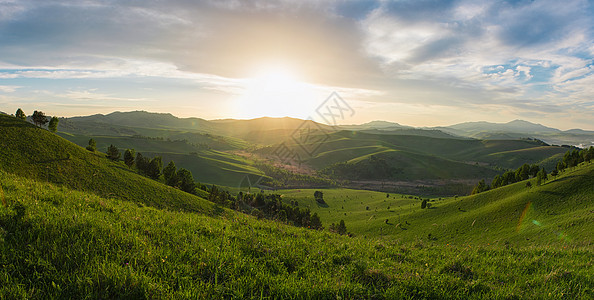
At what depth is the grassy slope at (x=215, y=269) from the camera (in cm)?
395

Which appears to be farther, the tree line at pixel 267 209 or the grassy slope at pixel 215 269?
the tree line at pixel 267 209

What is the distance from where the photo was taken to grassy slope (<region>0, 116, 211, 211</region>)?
26.3 metres

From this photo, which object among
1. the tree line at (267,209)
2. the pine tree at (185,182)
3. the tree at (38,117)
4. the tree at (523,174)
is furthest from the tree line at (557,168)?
the tree at (38,117)

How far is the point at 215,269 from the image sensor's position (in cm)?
493

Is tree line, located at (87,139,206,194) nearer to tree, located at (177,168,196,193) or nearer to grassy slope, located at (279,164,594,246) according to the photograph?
tree, located at (177,168,196,193)

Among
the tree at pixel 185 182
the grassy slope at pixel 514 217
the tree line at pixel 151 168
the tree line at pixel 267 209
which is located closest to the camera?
the tree line at pixel 267 209

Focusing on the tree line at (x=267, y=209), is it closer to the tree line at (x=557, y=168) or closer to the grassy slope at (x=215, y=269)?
the grassy slope at (x=215, y=269)

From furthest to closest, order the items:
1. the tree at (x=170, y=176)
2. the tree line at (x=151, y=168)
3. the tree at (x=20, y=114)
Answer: the tree at (x=170, y=176), the tree line at (x=151, y=168), the tree at (x=20, y=114)

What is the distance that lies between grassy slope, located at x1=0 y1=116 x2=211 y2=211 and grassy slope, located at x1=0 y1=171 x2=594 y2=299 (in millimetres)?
22500

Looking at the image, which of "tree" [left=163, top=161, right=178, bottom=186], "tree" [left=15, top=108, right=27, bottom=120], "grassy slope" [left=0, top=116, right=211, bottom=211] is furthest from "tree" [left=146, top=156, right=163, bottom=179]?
"tree" [left=15, top=108, right=27, bottom=120]

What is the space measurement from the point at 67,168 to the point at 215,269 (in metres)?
35.5

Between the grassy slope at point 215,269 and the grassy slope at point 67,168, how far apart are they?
22.5m

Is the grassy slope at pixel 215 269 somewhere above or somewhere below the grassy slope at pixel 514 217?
above

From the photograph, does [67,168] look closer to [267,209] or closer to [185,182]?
[185,182]
